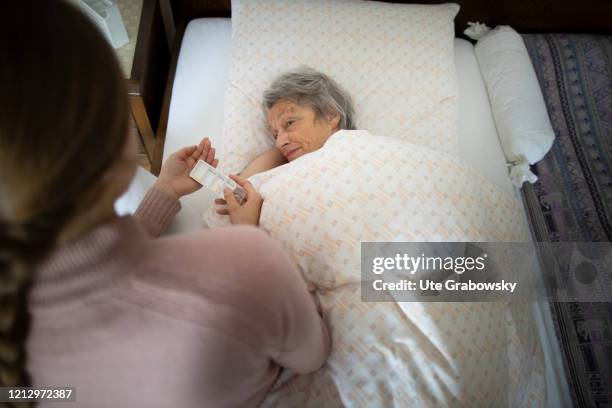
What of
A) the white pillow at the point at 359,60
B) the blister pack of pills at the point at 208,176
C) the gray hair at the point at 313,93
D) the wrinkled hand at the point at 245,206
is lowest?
the wrinkled hand at the point at 245,206

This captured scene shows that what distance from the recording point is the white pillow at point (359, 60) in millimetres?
1336

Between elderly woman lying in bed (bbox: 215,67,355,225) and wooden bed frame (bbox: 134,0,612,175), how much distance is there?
468 millimetres

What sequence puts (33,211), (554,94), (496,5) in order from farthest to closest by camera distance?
(496,5)
(554,94)
(33,211)

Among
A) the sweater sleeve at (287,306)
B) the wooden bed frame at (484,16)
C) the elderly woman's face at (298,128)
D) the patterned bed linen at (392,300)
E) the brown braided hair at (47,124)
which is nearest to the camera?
the brown braided hair at (47,124)

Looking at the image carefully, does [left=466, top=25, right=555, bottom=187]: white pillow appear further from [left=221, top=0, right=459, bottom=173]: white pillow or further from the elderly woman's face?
the elderly woman's face

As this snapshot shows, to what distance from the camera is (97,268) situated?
16.7 inches

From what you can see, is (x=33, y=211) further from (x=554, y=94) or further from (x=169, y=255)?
(x=554, y=94)

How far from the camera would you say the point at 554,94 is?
1476mm

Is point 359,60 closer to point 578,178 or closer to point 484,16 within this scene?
point 484,16

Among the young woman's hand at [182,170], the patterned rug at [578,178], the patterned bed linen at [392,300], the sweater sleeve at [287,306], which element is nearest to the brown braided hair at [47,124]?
the sweater sleeve at [287,306]

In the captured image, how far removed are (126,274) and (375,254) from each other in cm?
52

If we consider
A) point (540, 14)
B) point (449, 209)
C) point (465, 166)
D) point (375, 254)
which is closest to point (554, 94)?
point (540, 14)

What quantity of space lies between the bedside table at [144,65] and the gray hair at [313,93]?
40cm

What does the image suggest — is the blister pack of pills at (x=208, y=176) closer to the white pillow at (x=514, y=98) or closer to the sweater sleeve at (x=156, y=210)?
the sweater sleeve at (x=156, y=210)
